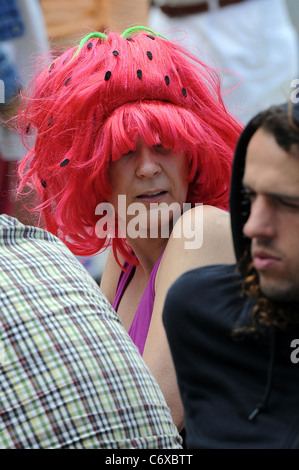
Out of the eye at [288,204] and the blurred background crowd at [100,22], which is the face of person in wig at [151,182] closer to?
the eye at [288,204]

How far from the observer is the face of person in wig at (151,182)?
Answer: 1769 mm

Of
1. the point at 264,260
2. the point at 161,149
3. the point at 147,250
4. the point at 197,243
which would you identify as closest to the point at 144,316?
the point at 147,250

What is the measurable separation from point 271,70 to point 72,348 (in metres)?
3.35

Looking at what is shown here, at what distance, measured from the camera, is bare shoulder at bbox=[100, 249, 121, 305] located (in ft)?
7.67

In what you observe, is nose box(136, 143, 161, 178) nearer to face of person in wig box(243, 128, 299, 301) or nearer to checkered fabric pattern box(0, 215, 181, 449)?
checkered fabric pattern box(0, 215, 181, 449)

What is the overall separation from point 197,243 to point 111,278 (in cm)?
78

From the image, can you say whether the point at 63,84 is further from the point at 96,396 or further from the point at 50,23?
the point at 50,23

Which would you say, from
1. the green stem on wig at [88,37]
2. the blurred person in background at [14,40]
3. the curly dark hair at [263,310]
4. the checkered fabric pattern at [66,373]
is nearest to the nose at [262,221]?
the curly dark hair at [263,310]

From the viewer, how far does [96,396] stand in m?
1.14

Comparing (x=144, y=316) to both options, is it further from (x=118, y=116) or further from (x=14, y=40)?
(x=14, y=40)


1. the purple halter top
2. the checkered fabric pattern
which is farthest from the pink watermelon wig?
the checkered fabric pattern

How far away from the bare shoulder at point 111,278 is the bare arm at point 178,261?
598 mm

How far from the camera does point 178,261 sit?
65.0 inches

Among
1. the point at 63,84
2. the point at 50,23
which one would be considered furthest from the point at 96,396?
the point at 50,23
